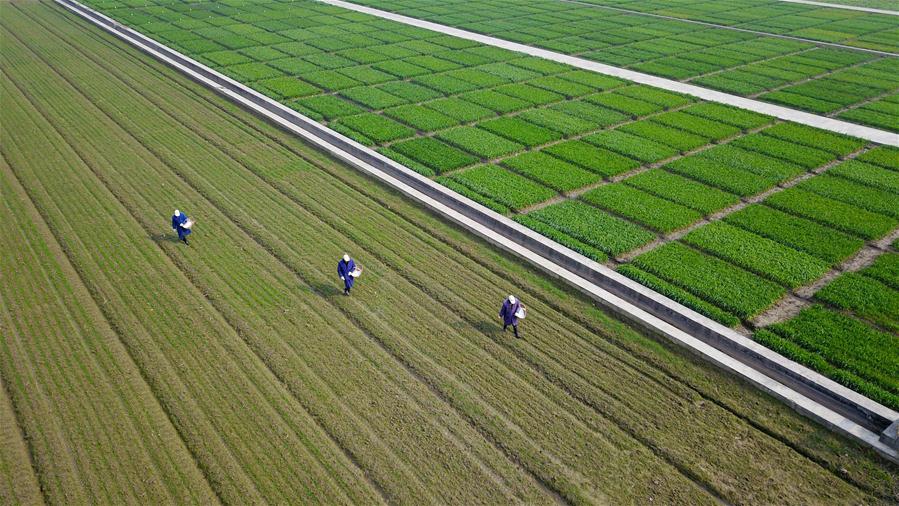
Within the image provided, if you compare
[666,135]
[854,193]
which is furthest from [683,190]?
[854,193]

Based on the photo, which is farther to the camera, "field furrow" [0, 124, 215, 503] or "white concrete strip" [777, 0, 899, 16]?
"white concrete strip" [777, 0, 899, 16]

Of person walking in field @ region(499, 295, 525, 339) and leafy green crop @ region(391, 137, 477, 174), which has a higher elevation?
leafy green crop @ region(391, 137, 477, 174)

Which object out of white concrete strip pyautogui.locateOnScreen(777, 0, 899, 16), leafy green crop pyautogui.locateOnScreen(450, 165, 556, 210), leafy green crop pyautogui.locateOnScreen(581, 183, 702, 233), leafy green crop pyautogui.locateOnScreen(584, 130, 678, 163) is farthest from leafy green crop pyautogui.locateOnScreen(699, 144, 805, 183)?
white concrete strip pyautogui.locateOnScreen(777, 0, 899, 16)

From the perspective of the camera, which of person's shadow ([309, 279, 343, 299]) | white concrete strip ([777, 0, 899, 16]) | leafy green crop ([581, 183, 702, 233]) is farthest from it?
white concrete strip ([777, 0, 899, 16])

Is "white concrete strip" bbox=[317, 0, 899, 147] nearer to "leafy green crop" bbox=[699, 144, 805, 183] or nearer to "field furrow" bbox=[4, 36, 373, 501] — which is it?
"leafy green crop" bbox=[699, 144, 805, 183]

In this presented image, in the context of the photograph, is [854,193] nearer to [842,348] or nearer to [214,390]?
[842,348]

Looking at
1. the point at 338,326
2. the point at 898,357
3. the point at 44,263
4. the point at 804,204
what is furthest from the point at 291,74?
the point at 898,357

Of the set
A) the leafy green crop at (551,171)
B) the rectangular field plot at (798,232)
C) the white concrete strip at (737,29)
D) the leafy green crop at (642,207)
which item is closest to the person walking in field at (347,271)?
the leafy green crop at (551,171)
